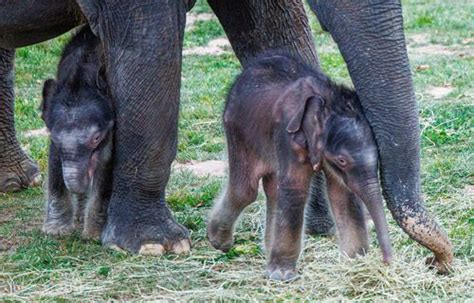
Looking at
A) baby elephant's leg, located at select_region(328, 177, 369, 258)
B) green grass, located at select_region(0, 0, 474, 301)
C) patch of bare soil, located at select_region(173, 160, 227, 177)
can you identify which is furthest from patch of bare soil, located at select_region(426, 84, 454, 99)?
baby elephant's leg, located at select_region(328, 177, 369, 258)

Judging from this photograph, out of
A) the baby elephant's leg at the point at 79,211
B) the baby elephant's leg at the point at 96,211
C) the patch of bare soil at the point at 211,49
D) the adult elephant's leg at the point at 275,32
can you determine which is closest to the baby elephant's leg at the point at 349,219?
the adult elephant's leg at the point at 275,32

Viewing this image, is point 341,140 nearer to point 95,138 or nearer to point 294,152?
point 294,152

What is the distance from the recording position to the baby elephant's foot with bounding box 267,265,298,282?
243 inches

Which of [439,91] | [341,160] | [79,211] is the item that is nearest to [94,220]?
[79,211]

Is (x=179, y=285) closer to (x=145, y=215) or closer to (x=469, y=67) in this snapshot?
(x=145, y=215)

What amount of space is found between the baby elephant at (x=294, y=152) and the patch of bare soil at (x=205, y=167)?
223 centimetres

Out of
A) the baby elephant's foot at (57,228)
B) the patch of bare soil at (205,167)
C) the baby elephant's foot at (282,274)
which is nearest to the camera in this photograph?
the baby elephant's foot at (282,274)

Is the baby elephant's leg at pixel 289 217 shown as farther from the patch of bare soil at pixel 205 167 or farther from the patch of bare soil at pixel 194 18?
the patch of bare soil at pixel 194 18

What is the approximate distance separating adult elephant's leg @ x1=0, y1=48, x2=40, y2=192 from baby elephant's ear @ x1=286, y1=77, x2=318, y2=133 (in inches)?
120

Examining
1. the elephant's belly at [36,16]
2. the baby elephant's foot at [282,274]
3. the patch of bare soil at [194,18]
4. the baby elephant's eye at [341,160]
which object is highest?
the elephant's belly at [36,16]

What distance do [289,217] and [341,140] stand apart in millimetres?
452

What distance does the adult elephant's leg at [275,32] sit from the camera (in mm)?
7207

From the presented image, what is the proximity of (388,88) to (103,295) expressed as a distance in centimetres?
165

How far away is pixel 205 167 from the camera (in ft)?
30.0
